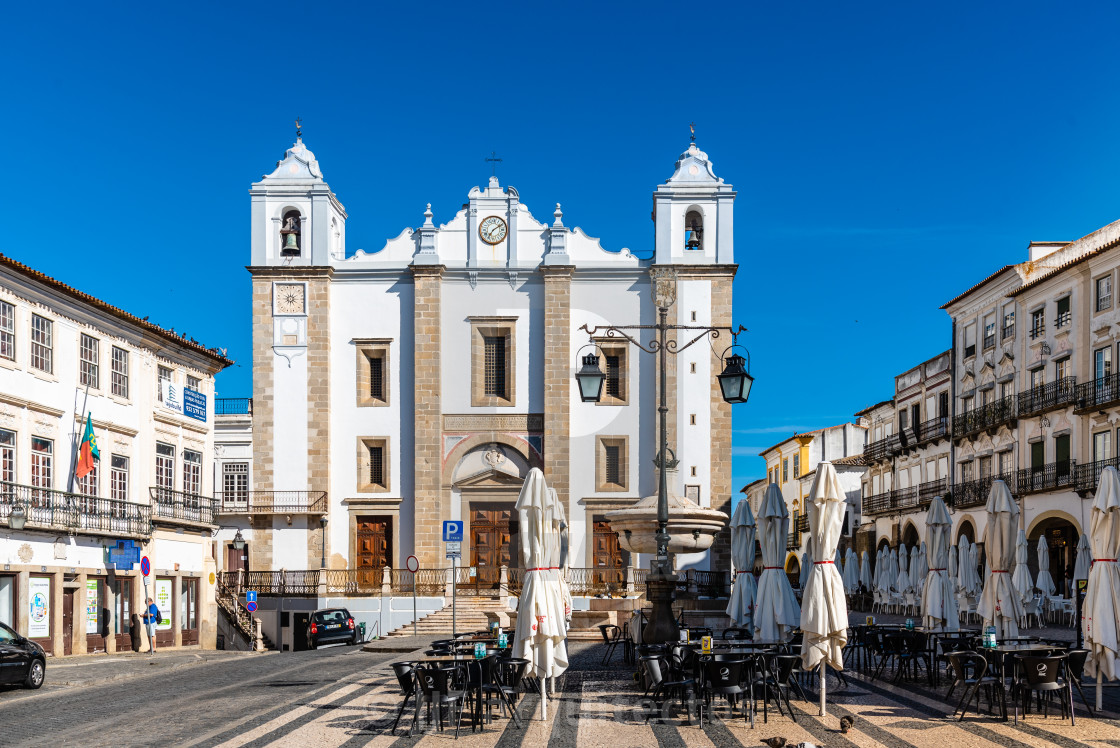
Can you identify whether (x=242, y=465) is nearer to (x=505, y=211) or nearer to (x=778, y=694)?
(x=505, y=211)

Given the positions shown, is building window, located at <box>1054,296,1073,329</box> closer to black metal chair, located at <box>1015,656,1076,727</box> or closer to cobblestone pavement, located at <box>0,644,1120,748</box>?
cobblestone pavement, located at <box>0,644,1120,748</box>

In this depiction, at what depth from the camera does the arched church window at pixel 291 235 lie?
4641 centimetres

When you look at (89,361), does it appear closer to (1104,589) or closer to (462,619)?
(462,619)

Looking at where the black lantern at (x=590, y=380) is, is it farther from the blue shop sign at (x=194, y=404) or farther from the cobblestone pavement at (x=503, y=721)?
the blue shop sign at (x=194, y=404)

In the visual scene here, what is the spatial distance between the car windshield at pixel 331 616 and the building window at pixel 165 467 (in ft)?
17.8

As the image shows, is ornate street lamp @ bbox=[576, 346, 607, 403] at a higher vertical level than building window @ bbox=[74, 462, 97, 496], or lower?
higher

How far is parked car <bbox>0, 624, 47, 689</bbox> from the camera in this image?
20.5 meters

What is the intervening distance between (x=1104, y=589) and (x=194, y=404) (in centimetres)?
2849

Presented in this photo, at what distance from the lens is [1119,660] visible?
15688 millimetres

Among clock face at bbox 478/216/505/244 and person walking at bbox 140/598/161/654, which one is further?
clock face at bbox 478/216/505/244

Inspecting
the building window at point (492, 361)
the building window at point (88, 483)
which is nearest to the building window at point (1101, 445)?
the building window at point (492, 361)

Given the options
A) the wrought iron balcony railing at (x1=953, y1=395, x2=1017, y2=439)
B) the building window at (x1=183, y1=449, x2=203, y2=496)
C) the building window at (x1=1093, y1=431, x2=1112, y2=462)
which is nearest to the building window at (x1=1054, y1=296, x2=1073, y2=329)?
the wrought iron balcony railing at (x1=953, y1=395, x2=1017, y2=439)

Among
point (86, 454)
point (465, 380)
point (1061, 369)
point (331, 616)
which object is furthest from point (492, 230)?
point (1061, 369)

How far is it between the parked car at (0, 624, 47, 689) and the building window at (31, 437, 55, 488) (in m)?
8.68
